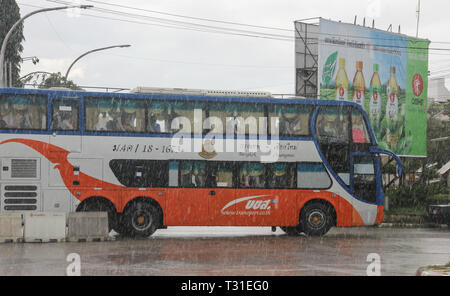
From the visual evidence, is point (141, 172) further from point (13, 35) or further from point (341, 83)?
point (13, 35)

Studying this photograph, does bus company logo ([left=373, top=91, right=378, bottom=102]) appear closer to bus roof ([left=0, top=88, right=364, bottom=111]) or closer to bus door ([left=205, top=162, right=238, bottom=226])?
bus roof ([left=0, top=88, right=364, bottom=111])

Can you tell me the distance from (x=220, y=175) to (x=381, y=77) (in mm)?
23763

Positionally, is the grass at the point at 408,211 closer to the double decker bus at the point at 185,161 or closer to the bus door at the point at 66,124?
the double decker bus at the point at 185,161

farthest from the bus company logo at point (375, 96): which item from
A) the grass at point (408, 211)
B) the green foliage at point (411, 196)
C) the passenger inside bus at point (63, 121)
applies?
the passenger inside bus at point (63, 121)

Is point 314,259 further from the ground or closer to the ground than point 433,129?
closer to the ground

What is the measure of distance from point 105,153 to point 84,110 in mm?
1367

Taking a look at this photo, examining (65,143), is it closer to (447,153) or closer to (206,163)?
(206,163)

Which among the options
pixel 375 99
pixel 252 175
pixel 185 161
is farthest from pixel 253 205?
pixel 375 99

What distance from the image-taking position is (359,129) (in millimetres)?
21641

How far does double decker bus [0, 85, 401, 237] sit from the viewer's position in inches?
771

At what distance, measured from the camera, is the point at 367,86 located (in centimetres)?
4103

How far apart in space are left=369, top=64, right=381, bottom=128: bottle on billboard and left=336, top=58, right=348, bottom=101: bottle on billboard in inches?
90.6

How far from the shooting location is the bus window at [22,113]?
19.4 m
